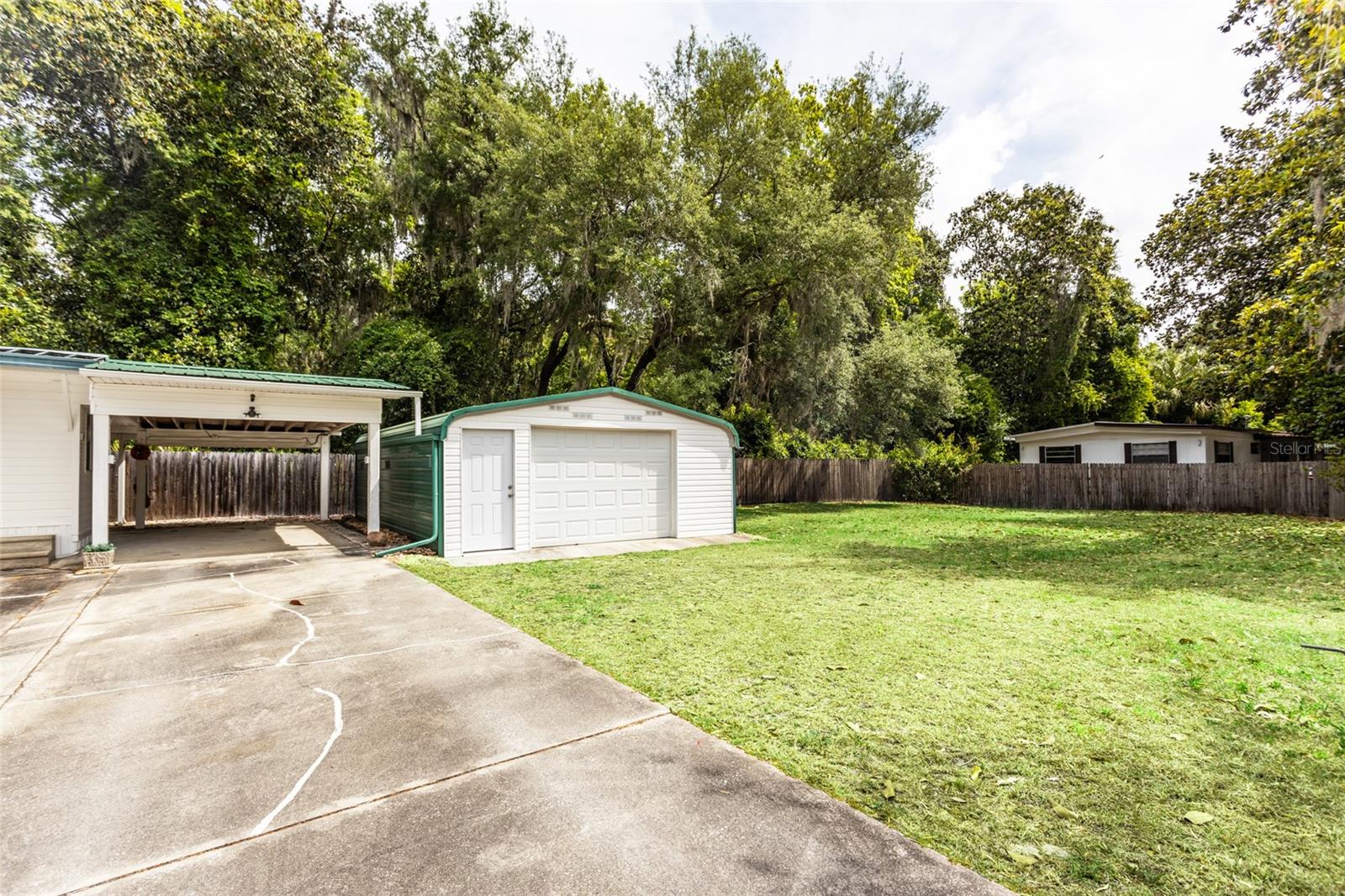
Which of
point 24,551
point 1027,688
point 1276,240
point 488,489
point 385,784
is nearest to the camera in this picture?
point 385,784

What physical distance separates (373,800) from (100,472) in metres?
8.33

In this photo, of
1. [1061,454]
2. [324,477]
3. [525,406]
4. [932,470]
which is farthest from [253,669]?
[1061,454]

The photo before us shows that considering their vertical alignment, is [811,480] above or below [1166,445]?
below

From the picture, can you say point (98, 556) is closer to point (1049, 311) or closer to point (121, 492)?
point (121, 492)

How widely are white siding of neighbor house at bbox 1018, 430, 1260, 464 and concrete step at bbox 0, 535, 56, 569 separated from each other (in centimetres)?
2419

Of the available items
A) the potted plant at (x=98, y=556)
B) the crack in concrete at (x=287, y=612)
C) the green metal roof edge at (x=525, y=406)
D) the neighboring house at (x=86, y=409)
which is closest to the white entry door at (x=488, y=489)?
the green metal roof edge at (x=525, y=406)

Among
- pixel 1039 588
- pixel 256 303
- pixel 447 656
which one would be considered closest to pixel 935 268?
pixel 1039 588

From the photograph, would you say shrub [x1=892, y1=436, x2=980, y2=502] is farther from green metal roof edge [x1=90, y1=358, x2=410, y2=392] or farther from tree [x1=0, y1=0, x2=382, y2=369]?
tree [x1=0, y1=0, x2=382, y2=369]

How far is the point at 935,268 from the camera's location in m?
27.0

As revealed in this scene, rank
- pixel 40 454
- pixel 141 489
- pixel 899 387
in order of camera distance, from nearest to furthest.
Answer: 1. pixel 40 454
2. pixel 141 489
3. pixel 899 387

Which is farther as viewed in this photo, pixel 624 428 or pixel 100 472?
pixel 624 428

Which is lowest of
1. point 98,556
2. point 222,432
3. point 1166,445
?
point 98,556

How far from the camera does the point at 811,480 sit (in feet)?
61.1

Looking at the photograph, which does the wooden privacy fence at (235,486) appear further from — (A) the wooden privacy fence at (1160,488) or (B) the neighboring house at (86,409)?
(A) the wooden privacy fence at (1160,488)
